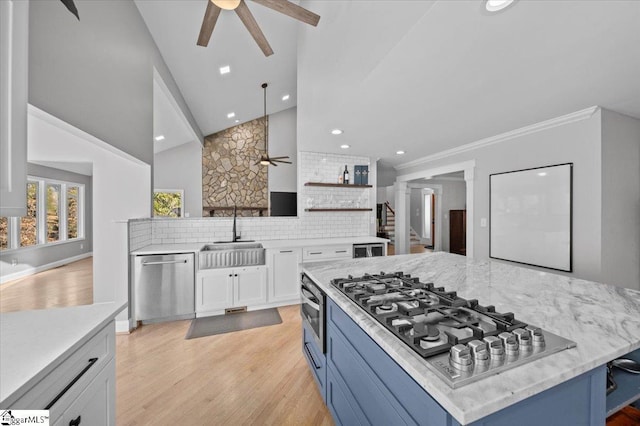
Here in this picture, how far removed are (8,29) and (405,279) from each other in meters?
1.92

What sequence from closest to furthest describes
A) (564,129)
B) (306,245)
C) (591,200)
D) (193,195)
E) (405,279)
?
(405,279) < (591,200) < (564,129) < (306,245) < (193,195)

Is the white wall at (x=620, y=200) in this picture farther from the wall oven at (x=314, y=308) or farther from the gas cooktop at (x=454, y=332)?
the wall oven at (x=314, y=308)

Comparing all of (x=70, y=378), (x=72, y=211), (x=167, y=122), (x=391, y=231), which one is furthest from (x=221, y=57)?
(x=391, y=231)

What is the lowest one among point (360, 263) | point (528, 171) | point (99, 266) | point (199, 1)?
point (99, 266)

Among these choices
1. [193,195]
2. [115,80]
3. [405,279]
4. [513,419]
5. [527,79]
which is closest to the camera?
[513,419]

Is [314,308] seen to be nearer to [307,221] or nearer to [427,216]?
[307,221]

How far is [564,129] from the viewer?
9.25 feet

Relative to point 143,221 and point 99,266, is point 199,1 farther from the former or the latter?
point 99,266

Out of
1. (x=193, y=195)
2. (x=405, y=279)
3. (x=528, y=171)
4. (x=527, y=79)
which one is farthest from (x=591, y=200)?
(x=193, y=195)

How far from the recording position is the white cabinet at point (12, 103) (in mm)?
734

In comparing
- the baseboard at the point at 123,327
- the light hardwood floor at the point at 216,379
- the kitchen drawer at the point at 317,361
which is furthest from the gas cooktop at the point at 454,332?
the baseboard at the point at 123,327

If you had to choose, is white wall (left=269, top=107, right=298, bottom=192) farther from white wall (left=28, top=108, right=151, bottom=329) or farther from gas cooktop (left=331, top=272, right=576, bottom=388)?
gas cooktop (left=331, top=272, right=576, bottom=388)

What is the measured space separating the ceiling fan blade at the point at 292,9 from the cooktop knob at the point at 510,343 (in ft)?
6.93

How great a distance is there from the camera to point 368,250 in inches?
158
